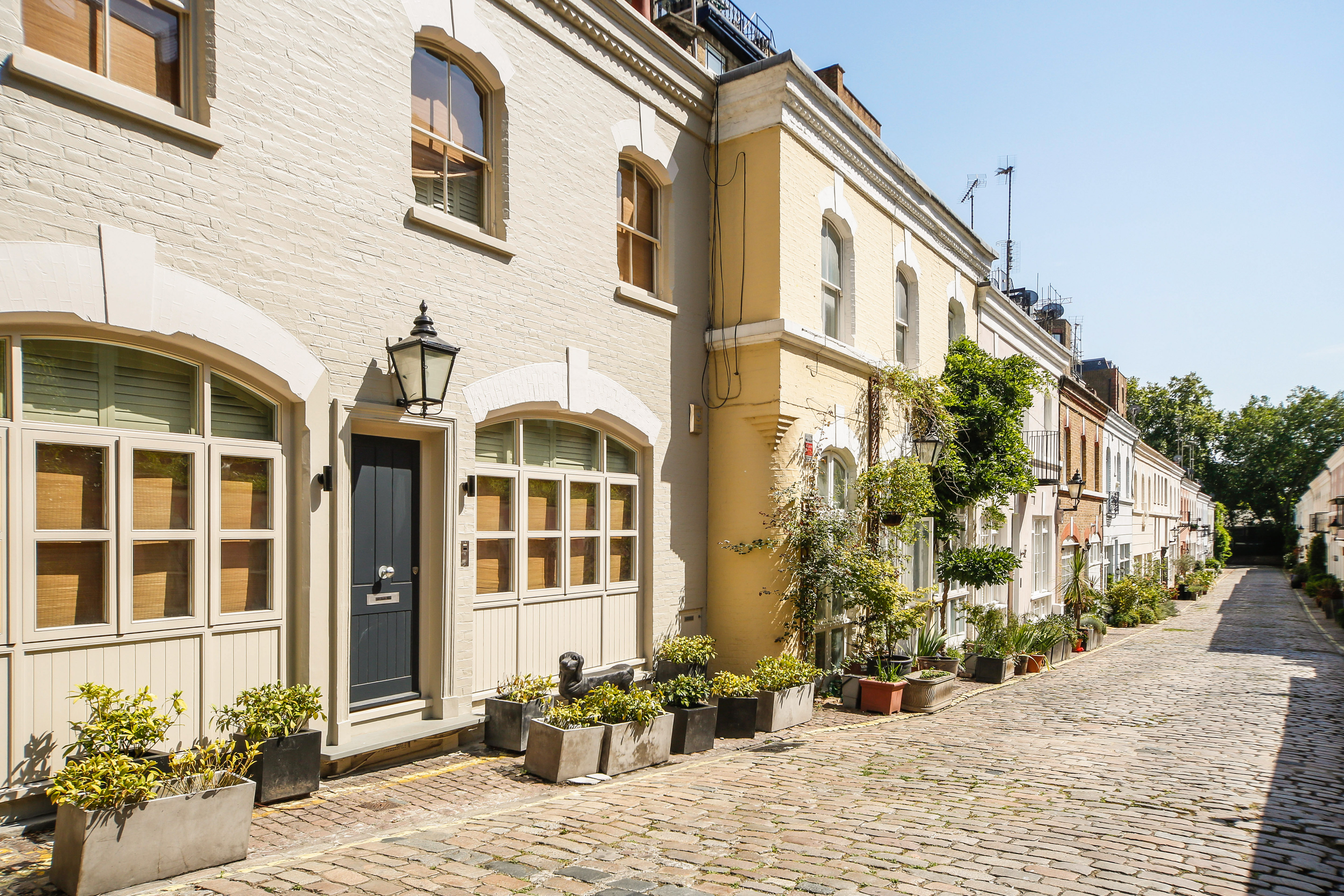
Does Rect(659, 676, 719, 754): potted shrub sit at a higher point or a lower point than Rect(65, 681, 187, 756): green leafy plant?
lower

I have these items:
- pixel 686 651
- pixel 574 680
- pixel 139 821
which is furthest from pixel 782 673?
pixel 139 821

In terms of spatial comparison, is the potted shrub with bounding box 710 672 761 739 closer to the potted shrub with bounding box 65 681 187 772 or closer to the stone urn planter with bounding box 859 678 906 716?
the stone urn planter with bounding box 859 678 906 716

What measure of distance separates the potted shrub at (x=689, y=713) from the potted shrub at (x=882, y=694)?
3074mm

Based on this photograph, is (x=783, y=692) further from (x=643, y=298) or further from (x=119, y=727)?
(x=119, y=727)

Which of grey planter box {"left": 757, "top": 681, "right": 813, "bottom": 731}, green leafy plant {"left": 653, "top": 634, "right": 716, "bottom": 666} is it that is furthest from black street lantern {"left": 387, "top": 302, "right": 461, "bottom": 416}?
grey planter box {"left": 757, "top": 681, "right": 813, "bottom": 731}

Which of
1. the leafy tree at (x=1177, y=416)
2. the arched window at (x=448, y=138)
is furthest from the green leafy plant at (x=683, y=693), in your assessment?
the leafy tree at (x=1177, y=416)

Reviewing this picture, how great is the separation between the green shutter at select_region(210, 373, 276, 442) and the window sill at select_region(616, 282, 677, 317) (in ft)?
13.4

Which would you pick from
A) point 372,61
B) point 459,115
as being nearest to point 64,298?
point 372,61

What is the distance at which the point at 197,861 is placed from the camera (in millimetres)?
4422

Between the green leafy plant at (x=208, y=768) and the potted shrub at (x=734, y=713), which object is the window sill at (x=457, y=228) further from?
the potted shrub at (x=734, y=713)

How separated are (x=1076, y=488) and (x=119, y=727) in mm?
23325

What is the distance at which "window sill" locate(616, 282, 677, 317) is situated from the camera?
30.0 feet

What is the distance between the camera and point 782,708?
29.5ft

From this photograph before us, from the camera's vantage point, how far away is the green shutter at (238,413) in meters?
5.79
